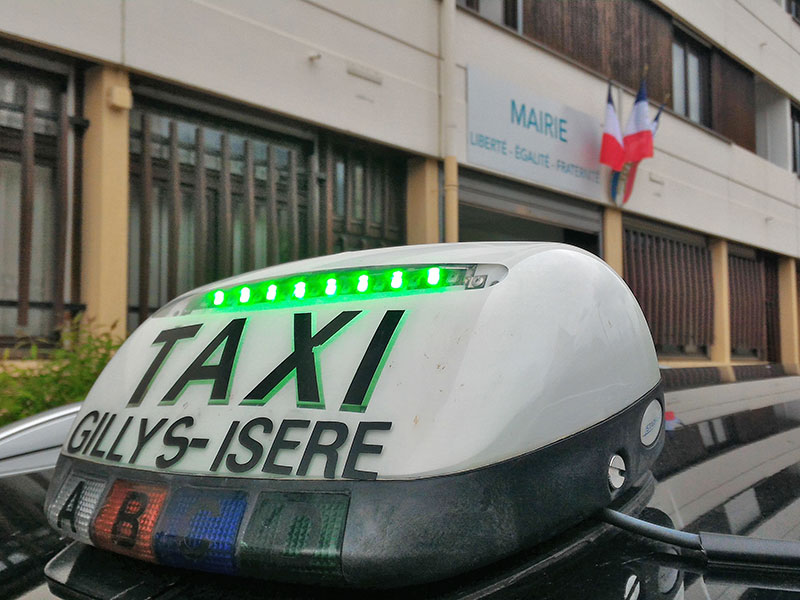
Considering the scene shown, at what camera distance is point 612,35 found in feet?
36.8

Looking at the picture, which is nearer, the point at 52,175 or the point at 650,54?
the point at 52,175

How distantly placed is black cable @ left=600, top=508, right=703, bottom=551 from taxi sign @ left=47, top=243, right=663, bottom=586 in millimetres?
36

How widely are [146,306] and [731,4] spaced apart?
12816 mm

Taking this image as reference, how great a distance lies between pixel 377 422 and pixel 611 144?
394 inches

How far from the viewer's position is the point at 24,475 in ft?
5.83

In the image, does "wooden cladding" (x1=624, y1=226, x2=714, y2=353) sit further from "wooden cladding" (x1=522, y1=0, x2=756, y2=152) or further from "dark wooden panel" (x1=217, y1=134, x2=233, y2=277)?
"dark wooden panel" (x1=217, y1=134, x2=233, y2=277)

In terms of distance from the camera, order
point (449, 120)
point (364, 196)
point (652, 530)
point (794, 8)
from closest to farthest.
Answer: point (652, 530), point (364, 196), point (449, 120), point (794, 8)

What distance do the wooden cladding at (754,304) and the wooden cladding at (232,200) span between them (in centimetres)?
938

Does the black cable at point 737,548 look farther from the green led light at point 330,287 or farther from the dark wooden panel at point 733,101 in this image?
the dark wooden panel at point 733,101

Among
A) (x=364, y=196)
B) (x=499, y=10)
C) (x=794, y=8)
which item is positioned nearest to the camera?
(x=364, y=196)

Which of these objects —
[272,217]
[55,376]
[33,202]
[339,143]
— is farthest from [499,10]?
[55,376]

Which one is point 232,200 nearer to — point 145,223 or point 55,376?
point 145,223

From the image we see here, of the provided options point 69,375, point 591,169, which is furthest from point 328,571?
point 591,169

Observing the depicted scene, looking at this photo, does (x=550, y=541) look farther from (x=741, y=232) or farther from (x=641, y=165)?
(x=741, y=232)
